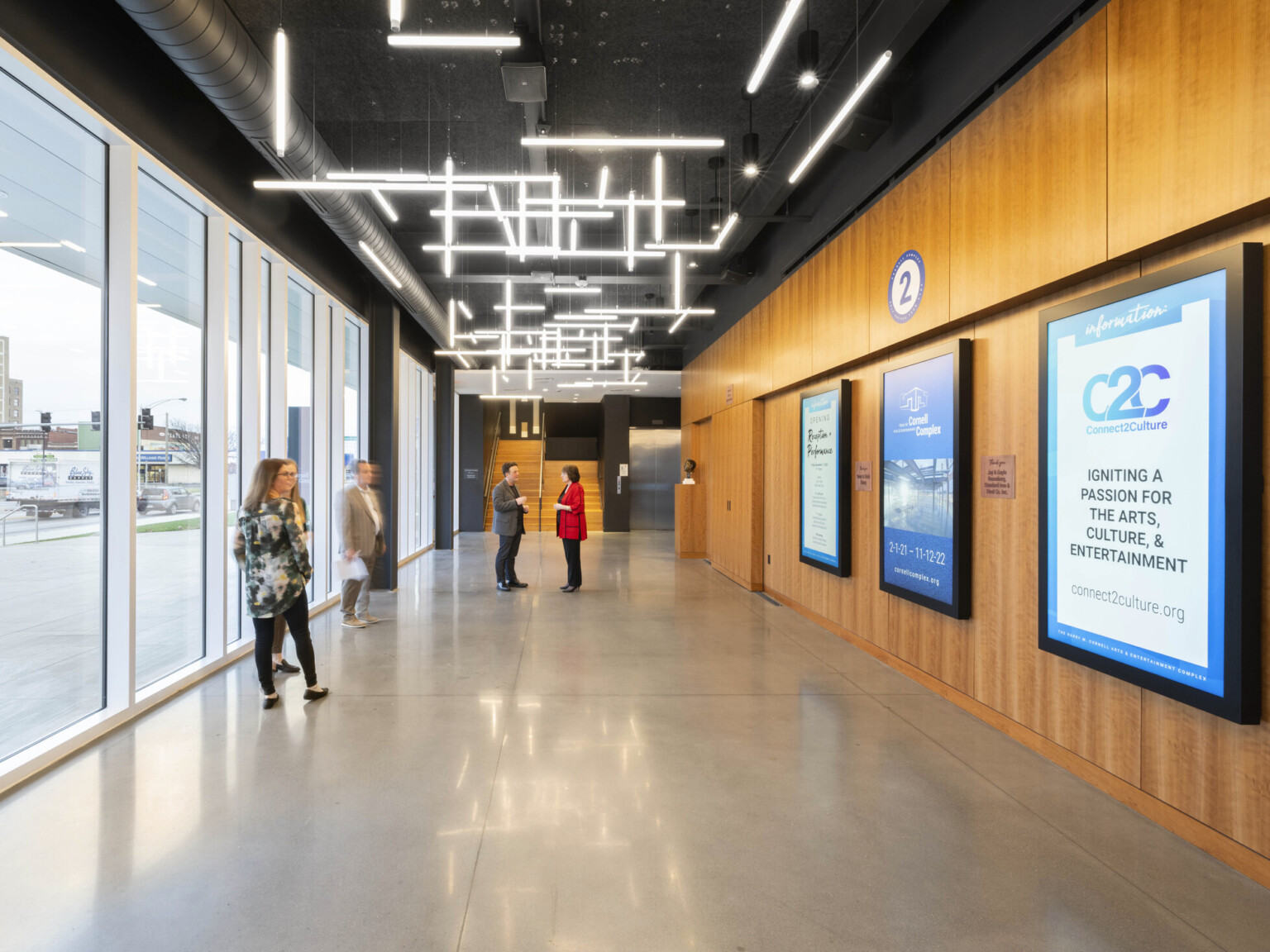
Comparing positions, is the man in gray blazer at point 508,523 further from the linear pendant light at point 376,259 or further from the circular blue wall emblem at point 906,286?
the circular blue wall emblem at point 906,286

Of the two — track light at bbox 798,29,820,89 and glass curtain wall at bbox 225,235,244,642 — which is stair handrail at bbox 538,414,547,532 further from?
track light at bbox 798,29,820,89

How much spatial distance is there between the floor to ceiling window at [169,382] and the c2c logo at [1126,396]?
5.28 meters

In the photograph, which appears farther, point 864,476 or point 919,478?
point 864,476

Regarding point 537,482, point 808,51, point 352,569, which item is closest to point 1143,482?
point 808,51

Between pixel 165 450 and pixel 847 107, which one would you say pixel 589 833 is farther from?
pixel 165 450

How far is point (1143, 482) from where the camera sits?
2.76 meters

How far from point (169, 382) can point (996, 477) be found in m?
5.44

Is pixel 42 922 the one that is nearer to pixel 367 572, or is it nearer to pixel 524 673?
Result: pixel 524 673

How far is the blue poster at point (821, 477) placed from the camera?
19.7 ft

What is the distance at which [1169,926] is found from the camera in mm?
2119

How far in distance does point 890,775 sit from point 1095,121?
10.7 feet

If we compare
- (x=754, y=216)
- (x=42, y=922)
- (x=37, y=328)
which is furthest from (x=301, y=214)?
(x=42, y=922)

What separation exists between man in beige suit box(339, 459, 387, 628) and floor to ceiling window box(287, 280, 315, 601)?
719 mm

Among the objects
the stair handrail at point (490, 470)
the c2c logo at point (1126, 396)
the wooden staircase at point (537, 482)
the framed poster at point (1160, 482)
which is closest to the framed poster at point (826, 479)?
the framed poster at point (1160, 482)
